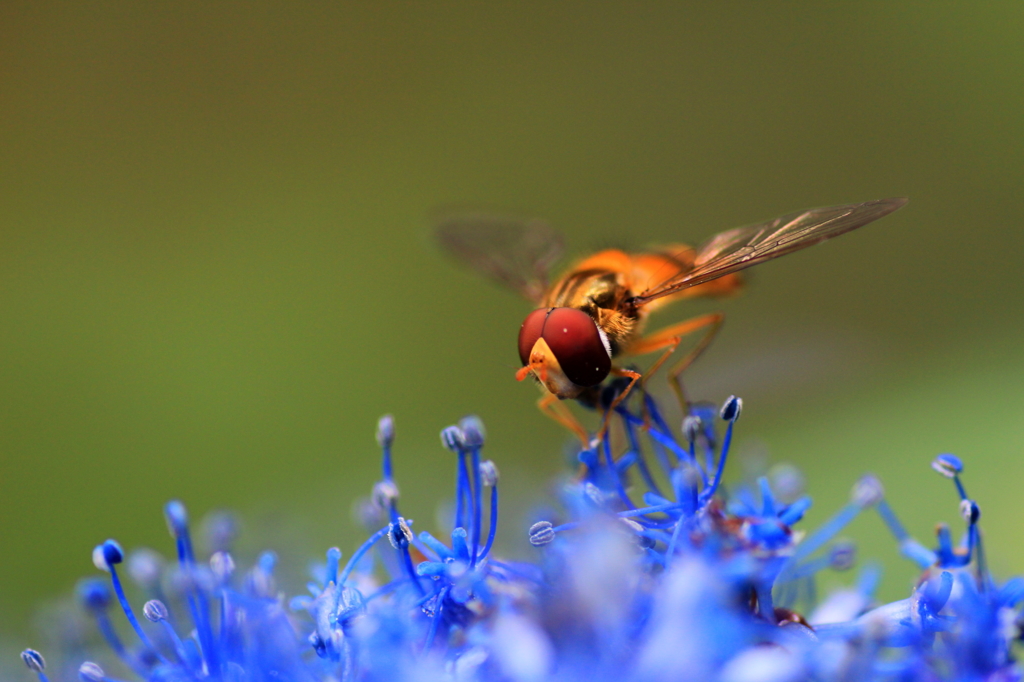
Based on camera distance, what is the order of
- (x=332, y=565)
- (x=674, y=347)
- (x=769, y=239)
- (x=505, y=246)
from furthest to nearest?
(x=505, y=246)
(x=674, y=347)
(x=769, y=239)
(x=332, y=565)

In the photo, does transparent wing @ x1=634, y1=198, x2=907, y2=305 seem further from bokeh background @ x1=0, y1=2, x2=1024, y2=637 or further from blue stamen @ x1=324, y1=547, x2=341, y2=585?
blue stamen @ x1=324, y1=547, x2=341, y2=585

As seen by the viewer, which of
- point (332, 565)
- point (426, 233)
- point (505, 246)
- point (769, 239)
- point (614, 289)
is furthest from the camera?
point (426, 233)

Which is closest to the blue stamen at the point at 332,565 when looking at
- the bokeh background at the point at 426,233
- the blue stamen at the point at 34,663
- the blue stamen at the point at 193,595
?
the blue stamen at the point at 193,595

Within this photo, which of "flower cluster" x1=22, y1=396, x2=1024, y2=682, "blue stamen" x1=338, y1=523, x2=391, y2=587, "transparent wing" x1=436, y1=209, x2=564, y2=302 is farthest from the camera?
"transparent wing" x1=436, y1=209, x2=564, y2=302

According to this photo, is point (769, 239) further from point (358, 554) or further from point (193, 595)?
point (193, 595)

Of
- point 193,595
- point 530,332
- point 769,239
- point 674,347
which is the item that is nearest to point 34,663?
point 193,595

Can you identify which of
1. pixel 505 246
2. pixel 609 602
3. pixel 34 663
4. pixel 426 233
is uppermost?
pixel 426 233

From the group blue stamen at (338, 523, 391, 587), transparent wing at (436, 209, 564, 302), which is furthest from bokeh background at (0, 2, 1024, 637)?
blue stamen at (338, 523, 391, 587)
